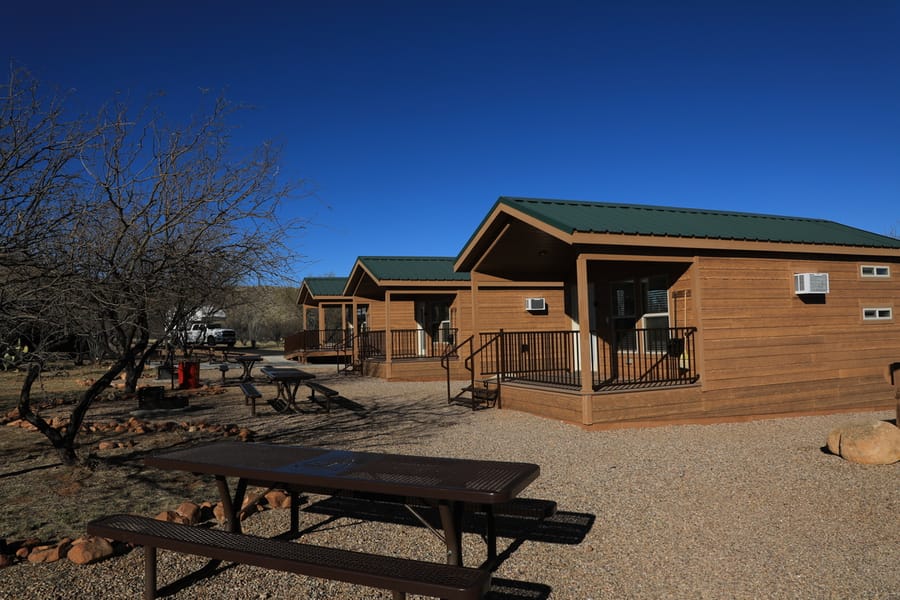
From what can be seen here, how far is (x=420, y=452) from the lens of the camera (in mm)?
7207

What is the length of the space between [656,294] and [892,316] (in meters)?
4.28

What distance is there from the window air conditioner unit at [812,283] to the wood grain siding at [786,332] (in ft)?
0.56

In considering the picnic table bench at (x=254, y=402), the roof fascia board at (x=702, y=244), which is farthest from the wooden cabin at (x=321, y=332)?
the roof fascia board at (x=702, y=244)

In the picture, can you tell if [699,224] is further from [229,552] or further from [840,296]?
[229,552]

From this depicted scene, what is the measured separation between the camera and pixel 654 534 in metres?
4.31

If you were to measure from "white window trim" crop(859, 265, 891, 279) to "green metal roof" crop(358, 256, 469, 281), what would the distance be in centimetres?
915

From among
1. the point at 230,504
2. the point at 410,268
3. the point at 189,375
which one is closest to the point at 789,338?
the point at 230,504

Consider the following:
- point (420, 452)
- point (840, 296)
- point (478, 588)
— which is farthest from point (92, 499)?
point (840, 296)

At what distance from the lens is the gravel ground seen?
137 inches

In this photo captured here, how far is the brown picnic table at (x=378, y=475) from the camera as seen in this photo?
3109 millimetres

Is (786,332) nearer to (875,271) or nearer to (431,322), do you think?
(875,271)

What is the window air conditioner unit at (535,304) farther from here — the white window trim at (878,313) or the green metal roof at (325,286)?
the green metal roof at (325,286)

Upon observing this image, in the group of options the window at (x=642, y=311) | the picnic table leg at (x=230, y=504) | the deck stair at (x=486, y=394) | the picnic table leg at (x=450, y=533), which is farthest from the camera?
the deck stair at (x=486, y=394)

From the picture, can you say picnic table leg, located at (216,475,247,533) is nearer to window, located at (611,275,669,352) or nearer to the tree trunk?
the tree trunk
